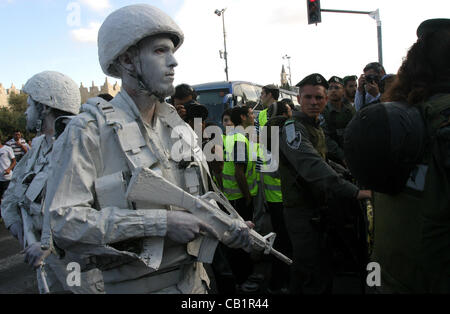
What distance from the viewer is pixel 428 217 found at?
55.4 inches

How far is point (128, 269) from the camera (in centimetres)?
161

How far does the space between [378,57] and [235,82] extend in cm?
445

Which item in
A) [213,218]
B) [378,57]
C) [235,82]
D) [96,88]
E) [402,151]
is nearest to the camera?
[402,151]

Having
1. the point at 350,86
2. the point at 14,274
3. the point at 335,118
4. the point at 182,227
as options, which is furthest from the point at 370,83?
the point at 14,274

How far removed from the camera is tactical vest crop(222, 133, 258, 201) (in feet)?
14.0

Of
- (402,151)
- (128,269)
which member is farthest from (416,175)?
(128,269)

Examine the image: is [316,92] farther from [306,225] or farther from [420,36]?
[420,36]

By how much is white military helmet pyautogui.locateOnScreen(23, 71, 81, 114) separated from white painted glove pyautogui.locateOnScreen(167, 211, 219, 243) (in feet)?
5.51

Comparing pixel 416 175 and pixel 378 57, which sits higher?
pixel 378 57

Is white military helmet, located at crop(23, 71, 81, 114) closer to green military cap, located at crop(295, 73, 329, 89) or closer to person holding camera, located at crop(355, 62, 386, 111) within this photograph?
green military cap, located at crop(295, 73, 329, 89)

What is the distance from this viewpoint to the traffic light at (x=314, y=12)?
9.96 metres

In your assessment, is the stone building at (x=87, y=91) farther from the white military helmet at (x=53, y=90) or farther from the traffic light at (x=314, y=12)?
the white military helmet at (x=53, y=90)

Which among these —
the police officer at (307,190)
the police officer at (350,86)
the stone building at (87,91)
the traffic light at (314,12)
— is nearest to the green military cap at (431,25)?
the police officer at (307,190)

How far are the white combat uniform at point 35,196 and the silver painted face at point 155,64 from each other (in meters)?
1.25
